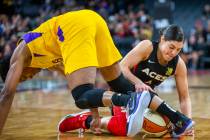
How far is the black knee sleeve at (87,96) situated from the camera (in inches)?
164

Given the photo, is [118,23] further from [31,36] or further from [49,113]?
[31,36]

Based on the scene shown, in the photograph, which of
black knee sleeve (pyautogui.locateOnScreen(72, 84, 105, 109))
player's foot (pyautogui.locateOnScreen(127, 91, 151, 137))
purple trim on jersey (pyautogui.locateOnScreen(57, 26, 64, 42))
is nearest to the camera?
player's foot (pyautogui.locateOnScreen(127, 91, 151, 137))

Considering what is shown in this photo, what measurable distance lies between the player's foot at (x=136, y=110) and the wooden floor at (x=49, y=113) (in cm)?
60

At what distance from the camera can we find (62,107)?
7.36 m

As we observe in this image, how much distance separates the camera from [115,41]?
1538 centimetres

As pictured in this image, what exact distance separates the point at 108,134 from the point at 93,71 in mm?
936

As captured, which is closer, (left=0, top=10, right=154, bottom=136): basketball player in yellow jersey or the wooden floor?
(left=0, top=10, right=154, bottom=136): basketball player in yellow jersey

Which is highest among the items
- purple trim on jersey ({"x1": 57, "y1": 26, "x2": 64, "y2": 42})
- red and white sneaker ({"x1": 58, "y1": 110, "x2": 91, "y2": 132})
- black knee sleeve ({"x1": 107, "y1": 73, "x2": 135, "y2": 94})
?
purple trim on jersey ({"x1": 57, "y1": 26, "x2": 64, "y2": 42})

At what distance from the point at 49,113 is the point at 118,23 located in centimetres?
1004

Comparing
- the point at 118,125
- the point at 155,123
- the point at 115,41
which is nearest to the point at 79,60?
the point at 118,125

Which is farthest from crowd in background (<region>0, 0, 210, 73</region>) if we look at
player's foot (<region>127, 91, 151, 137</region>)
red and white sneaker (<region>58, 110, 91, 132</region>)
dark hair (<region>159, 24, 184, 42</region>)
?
player's foot (<region>127, 91, 151, 137</region>)

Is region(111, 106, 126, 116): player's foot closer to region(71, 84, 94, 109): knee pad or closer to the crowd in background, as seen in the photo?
region(71, 84, 94, 109): knee pad

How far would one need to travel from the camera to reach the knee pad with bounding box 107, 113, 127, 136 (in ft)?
15.6

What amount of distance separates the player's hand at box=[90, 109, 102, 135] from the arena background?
0.37 ft
